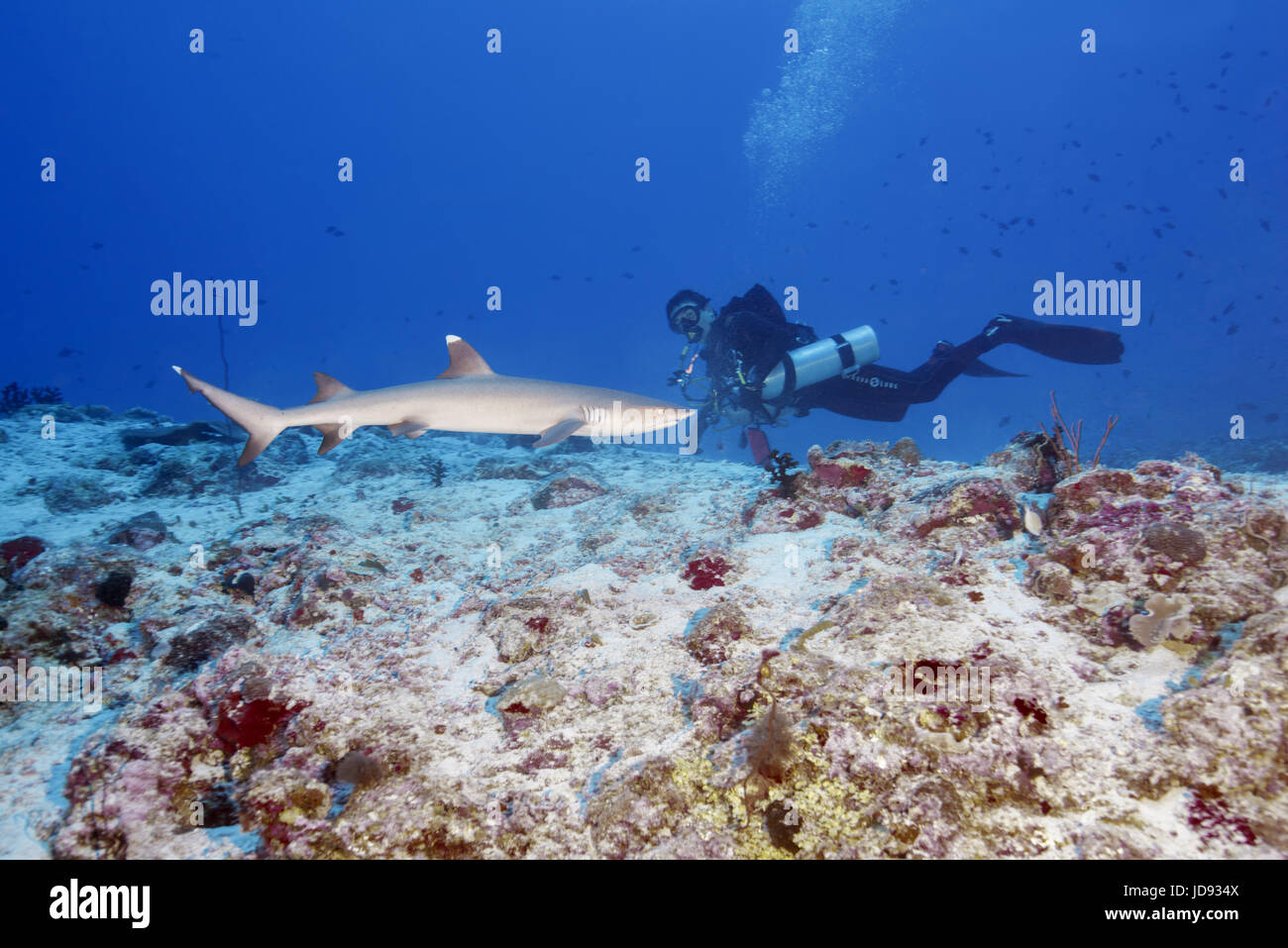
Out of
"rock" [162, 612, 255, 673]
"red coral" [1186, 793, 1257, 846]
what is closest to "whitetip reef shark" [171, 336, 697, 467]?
"rock" [162, 612, 255, 673]

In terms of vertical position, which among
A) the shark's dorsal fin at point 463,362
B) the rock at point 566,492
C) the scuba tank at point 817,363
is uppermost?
the scuba tank at point 817,363

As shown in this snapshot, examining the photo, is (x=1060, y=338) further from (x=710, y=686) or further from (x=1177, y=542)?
(x=710, y=686)

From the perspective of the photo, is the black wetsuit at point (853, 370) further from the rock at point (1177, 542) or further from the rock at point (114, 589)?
the rock at point (114, 589)

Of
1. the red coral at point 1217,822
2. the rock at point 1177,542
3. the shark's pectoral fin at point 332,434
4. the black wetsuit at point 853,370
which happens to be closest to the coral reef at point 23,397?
the shark's pectoral fin at point 332,434

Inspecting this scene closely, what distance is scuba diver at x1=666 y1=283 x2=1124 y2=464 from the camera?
12.2 m

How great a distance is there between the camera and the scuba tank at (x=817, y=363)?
39.5 feet

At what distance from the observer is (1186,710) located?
89.0 inches

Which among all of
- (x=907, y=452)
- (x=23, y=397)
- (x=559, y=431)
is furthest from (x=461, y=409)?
(x=23, y=397)

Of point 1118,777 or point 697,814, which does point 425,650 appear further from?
point 1118,777

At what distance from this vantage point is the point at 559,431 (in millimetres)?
5848

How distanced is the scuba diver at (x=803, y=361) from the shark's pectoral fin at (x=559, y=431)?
22.9 feet

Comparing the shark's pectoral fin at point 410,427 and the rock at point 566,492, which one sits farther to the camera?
the rock at point 566,492
